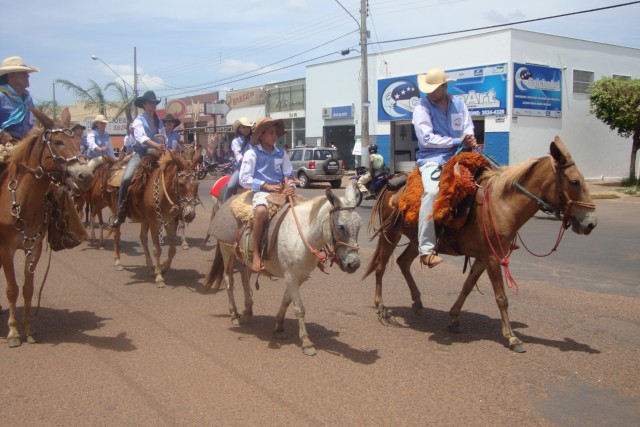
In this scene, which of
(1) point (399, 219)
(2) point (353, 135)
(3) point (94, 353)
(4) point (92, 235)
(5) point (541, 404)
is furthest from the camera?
(2) point (353, 135)

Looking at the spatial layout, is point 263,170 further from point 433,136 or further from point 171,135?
point 171,135

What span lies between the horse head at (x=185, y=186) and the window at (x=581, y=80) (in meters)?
26.6

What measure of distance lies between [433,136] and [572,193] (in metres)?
1.71

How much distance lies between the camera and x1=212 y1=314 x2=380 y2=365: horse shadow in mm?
5555

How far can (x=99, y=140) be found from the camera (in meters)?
12.8

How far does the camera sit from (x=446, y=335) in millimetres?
6246

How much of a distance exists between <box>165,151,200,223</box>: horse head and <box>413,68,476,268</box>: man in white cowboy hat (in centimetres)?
384

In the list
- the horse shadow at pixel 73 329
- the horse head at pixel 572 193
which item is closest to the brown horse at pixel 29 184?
the horse shadow at pixel 73 329

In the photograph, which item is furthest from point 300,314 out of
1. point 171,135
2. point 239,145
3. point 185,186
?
point 171,135

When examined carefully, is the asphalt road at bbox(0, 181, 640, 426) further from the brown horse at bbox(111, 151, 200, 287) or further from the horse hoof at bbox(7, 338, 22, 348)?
the brown horse at bbox(111, 151, 200, 287)

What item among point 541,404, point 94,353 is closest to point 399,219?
point 541,404

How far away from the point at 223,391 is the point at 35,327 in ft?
10.2

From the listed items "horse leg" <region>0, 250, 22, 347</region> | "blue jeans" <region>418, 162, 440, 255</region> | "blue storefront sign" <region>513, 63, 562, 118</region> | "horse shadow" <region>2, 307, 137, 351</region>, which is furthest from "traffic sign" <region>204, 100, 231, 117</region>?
"blue jeans" <region>418, 162, 440, 255</region>

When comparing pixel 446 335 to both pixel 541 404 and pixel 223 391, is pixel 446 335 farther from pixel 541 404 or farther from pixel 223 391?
pixel 223 391
